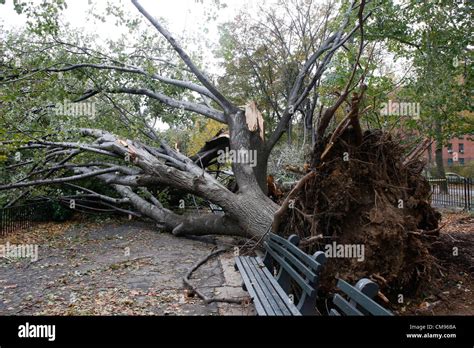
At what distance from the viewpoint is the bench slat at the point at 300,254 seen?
3281 mm

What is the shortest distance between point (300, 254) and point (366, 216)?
64.6 inches

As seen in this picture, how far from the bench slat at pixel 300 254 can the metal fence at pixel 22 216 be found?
7951mm

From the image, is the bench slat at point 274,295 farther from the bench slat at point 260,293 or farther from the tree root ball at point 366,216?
the tree root ball at point 366,216

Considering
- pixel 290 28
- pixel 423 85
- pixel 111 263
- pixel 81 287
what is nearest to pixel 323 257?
pixel 81 287

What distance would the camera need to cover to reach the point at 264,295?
3.78 metres

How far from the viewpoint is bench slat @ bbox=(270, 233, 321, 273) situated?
3.28 meters

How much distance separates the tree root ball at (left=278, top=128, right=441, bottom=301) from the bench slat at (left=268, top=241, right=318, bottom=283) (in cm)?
46

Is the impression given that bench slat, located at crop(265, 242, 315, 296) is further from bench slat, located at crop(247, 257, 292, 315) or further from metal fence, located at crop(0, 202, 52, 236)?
metal fence, located at crop(0, 202, 52, 236)

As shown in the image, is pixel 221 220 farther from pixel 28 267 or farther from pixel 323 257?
pixel 323 257

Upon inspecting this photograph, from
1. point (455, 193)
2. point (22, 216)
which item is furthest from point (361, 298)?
point (455, 193)

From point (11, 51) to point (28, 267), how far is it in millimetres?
4605

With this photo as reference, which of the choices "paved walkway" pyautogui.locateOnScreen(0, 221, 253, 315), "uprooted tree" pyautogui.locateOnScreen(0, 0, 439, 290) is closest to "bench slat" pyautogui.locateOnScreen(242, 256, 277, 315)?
"paved walkway" pyautogui.locateOnScreen(0, 221, 253, 315)

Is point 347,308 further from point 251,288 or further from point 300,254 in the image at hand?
point 251,288

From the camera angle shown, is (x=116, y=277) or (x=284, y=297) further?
(x=116, y=277)
